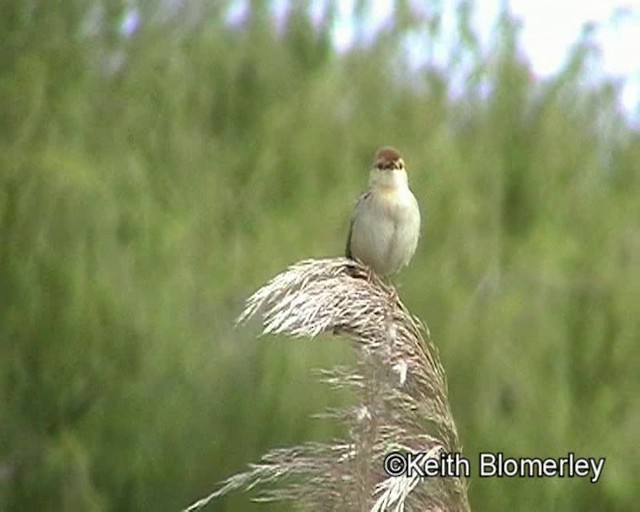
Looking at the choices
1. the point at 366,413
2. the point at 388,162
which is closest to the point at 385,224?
the point at 388,162

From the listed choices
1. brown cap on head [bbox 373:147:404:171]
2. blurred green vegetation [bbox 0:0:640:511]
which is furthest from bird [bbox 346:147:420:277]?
blurred green vegetation [bbox 0:0:640:511]

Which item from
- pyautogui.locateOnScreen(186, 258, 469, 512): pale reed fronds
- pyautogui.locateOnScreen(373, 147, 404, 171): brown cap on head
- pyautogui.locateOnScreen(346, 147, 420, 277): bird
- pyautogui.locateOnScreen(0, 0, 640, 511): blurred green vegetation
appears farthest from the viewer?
pyautogui.locateOnScreen(0, 0, 640, 511): blurred green vegetation

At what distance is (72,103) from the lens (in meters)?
6.67

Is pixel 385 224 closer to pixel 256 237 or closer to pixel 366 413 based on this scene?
pixel 366 413

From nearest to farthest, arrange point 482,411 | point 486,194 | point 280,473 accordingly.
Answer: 1. point 280,473
2. point 482,411
3. point 486,194

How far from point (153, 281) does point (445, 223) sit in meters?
1.31

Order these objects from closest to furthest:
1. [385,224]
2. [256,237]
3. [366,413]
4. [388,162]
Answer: [366,413] < [385,224] < [388,162] < [256,237]

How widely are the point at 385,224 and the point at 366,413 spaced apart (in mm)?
1721

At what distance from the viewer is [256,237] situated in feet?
21.0

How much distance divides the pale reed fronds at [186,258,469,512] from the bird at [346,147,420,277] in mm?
1561

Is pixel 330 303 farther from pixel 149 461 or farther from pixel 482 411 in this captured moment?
pixel 149 461

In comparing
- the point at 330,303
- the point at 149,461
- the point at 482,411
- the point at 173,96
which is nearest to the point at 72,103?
the point at 173,96

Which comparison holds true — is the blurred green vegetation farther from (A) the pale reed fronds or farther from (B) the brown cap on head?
(A) the pale reed fronds

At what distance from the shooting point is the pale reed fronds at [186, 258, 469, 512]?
8.38ft
